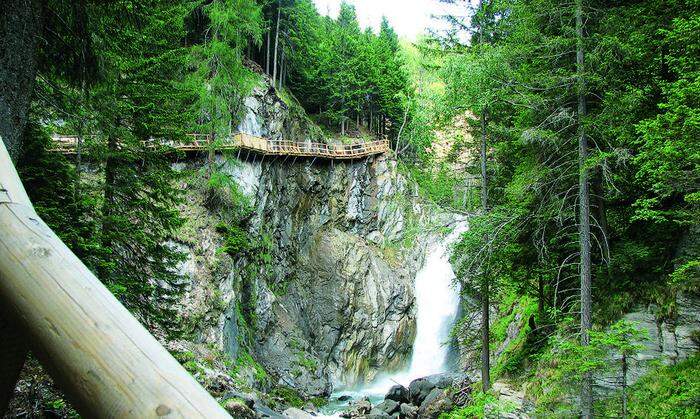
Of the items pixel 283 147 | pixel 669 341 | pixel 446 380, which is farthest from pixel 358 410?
pixel 283 147

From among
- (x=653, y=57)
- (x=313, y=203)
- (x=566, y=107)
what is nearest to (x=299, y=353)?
(x=313, y=203)

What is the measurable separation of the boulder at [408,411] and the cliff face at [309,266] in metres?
5.36

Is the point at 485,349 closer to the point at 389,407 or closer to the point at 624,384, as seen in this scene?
the point at 624,384

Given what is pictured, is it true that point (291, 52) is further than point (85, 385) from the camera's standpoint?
Yes

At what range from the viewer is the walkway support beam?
2.91 ft

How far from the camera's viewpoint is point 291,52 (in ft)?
112

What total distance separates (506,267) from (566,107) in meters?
5.02

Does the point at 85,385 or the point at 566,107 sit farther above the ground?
the point at 566,107

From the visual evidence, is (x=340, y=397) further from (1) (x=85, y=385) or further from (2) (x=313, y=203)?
(1) (x=85, y=385)

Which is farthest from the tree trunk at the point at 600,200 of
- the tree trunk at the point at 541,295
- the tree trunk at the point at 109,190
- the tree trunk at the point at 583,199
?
the tree trunk at the point at 109,190

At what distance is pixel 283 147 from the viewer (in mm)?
27234

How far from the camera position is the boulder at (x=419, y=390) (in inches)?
711

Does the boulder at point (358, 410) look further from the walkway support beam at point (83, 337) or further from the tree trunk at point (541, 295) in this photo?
the walkway support beam at point (83, 337)

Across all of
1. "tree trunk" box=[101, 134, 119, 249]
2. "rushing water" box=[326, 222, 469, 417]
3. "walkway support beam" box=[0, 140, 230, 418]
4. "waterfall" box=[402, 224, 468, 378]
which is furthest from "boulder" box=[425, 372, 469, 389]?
"walkway support beam" box=[0, 140, 230, 418]
